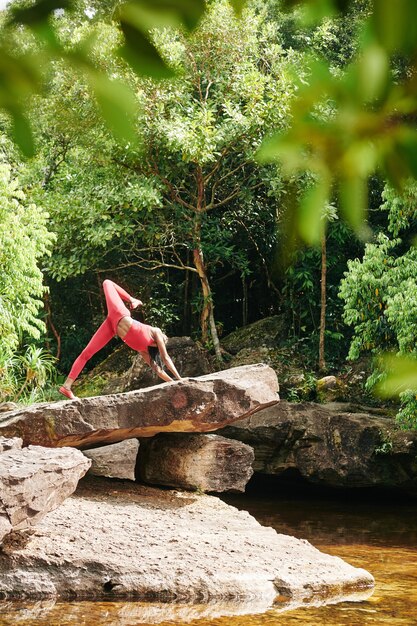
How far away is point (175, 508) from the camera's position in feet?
27.2

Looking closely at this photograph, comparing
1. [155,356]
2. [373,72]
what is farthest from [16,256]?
[373,72]

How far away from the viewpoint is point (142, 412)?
8.73m

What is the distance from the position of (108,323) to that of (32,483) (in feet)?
11.9

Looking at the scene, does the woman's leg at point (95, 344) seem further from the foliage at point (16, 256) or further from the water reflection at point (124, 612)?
the water reflection at point (124, 612)

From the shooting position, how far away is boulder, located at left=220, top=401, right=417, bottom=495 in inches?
459

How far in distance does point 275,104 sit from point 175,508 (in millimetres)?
6742

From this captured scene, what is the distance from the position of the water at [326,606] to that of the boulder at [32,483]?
64 centimetres

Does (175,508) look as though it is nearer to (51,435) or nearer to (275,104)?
(51,435)

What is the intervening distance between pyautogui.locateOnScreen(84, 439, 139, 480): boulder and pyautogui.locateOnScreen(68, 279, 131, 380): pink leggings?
907 millimetres

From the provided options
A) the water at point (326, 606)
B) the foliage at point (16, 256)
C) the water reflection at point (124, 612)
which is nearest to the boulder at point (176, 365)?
the foliage at point (16, 256)

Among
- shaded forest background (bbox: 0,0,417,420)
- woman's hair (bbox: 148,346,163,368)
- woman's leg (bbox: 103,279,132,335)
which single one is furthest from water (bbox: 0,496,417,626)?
woman's leg (bbox: 103,279,132,335)

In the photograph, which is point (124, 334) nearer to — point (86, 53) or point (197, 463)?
point (197, 463)

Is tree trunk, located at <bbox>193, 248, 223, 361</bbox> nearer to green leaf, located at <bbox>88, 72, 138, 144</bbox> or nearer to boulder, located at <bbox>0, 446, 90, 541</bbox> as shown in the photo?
boulder, located at <bbox>0, 446, 90, 541</bbox>

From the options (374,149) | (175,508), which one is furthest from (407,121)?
(175,508)
